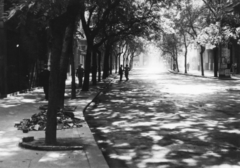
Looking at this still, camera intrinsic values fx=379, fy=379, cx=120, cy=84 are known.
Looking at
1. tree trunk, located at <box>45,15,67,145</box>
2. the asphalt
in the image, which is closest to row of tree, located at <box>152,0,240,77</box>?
the asphalt

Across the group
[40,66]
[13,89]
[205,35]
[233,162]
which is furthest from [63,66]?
[205,35]

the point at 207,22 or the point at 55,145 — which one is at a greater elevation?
the point at 207,22

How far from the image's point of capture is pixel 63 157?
650 centimetres

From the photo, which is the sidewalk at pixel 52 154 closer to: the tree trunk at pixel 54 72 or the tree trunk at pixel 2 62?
the tree trunk at pixel 54 72

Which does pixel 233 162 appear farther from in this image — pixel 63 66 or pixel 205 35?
pixel 205 35

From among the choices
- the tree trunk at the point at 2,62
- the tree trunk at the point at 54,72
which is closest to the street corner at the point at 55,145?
the tree trunk at the point at 54,72

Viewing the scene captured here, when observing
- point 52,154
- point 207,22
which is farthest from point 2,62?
point 207,22

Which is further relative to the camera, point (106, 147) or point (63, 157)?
point (106, 147)

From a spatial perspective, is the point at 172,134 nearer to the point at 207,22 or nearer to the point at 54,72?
the point at 54,72

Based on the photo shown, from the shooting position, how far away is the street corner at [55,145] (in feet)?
23.2

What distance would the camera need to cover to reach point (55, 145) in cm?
736

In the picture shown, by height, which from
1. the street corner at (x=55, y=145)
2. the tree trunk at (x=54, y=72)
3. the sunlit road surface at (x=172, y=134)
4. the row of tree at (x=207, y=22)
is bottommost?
the sunlit road surface at (x=172, y=134)

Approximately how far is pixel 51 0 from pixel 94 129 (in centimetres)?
388

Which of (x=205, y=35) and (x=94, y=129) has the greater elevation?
(x=205, y=35)
